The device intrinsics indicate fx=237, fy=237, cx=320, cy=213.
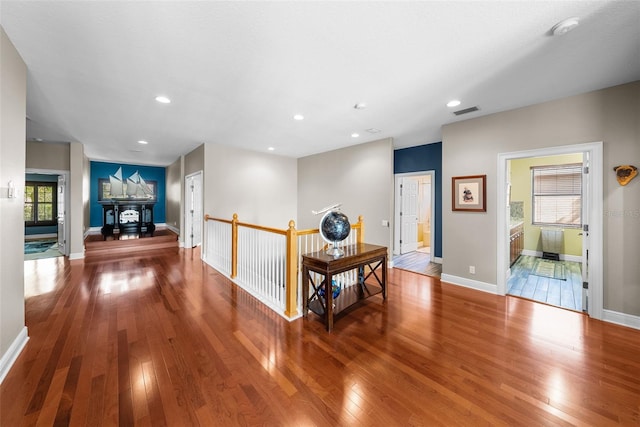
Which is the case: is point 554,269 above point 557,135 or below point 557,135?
below

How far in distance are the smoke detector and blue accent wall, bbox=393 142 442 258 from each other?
3.42 meters

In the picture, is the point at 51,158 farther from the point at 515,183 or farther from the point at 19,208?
the point at 515,183

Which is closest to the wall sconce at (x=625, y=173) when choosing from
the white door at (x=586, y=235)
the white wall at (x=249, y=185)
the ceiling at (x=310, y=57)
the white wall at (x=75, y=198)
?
the white door at (x=586, y=235)

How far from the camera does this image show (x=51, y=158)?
523 centimetres

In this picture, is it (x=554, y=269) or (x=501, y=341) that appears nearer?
Answer: (x=501, y=341)

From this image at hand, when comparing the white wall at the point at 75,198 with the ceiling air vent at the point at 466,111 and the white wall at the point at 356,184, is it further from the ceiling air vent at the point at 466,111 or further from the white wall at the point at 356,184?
the ceiling air vent at the point at 466,111

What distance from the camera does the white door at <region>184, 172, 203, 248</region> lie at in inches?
253

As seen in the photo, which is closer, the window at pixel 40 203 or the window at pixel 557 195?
the window at pixel 557 195

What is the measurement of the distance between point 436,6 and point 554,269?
5.47 m

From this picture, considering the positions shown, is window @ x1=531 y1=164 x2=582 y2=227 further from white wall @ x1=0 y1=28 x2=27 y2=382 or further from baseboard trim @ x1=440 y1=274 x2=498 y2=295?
white wall @ x1=0 y1=28 x2=27 y2=382

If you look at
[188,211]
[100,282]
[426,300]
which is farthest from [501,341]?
[188,211]

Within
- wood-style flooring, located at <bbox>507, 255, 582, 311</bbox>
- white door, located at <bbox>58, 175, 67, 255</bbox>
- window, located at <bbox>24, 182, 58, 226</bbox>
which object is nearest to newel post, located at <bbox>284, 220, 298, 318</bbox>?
wood-style flooring, located at <bbox>507, 255, 582, 311</bbox>

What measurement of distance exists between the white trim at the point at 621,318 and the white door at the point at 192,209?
7417 millimetres

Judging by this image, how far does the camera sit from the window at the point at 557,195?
17.3 ft
